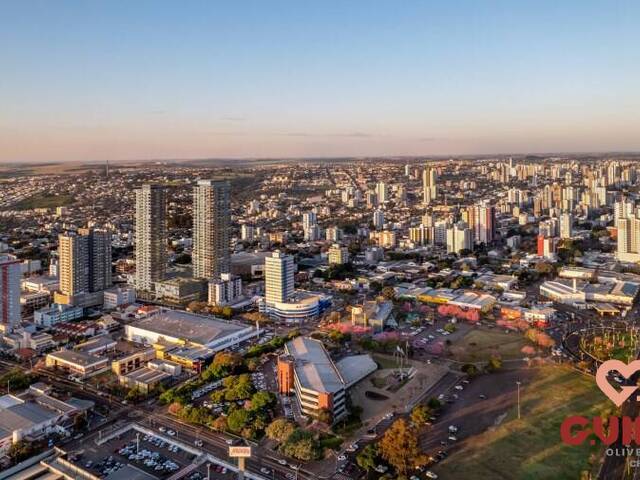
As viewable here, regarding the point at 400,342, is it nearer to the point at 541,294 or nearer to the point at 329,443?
the point at 329,443

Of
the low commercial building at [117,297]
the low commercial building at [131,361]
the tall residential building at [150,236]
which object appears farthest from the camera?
the tall residential building at [150,236]

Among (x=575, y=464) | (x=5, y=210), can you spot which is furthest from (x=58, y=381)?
(x=5, y=210)

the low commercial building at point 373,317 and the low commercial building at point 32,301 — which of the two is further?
the low commercial building at point 32,301

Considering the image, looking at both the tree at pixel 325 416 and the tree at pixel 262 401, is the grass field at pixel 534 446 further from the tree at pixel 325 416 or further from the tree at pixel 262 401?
the tree at pixel 262 401

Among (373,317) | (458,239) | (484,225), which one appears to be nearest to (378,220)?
(484,225)

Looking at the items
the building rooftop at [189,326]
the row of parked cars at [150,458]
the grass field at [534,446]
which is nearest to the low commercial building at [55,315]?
the building rooftop at [189,326]

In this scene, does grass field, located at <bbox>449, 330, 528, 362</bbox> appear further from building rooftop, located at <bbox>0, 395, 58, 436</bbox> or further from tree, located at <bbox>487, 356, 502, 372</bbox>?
building rooftop, located at <bbox>0, 395, 58, 436</bbox>
